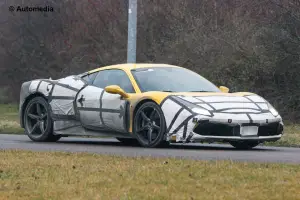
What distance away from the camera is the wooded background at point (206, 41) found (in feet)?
79.6

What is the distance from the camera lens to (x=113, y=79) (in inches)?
564

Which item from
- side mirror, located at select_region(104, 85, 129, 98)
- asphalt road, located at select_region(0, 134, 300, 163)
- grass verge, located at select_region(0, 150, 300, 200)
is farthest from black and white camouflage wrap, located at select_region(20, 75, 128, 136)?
grass verge, located at select_region(0, 150, 300, 200)

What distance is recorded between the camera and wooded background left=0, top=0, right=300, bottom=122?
2427 centimetres

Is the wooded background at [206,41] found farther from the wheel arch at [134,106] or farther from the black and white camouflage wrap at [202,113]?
the black and white camouflage wrap at [202,113]

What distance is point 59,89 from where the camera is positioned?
14961 mm

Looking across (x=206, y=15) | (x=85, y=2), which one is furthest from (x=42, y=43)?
(x=206, y=15)

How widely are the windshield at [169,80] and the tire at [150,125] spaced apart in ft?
1.65

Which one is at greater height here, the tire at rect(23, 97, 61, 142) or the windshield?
the windshield

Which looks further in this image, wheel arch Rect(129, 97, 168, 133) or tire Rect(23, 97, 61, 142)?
tire Rect(23, 97, 61, 142)

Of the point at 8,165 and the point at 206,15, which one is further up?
the point at 206,15

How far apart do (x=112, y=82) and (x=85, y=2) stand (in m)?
22.0

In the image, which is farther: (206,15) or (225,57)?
(206,15)

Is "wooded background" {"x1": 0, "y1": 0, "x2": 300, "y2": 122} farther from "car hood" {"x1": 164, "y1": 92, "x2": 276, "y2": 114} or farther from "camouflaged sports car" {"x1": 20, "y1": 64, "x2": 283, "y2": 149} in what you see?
"car hood" {"x1": 164, "y1": 92, "x2": 276, "y2": 114}

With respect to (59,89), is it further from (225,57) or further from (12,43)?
(12,43)
